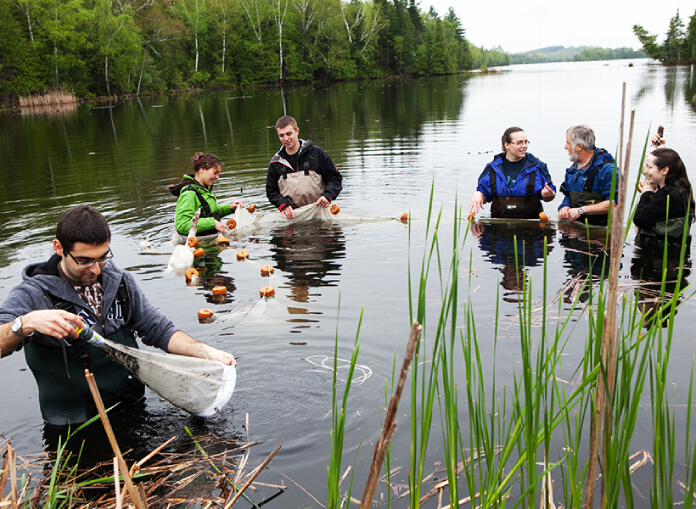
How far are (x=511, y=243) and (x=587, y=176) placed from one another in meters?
1.32

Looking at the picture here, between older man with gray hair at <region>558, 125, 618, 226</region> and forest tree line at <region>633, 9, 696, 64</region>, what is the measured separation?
82.3 m

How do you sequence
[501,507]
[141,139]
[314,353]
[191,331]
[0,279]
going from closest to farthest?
[501,507]
[314,353]
[191,331]
[0,279]
[141,139]

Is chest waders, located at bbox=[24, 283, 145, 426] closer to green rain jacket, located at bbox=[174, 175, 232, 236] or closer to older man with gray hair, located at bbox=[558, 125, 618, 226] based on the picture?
green rain jacket, located at bbox=[174, 175, 232, 236]

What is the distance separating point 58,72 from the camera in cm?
5100

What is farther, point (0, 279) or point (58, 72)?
point (58, 72)

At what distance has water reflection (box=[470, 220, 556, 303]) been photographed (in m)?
7.21

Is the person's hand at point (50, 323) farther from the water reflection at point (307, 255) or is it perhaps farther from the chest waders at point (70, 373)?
the water reflection at point (307, 255)

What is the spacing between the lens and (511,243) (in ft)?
27.5

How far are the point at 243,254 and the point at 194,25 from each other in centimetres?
6603

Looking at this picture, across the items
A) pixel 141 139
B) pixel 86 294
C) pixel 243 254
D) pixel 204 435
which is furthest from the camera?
pixel 141 139

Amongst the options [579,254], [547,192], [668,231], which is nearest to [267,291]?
[579,254]

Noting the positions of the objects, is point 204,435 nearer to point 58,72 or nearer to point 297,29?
point 58,72

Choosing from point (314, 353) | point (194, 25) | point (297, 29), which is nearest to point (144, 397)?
point (314, 353)

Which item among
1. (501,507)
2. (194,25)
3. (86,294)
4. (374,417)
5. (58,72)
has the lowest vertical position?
(374,417)
